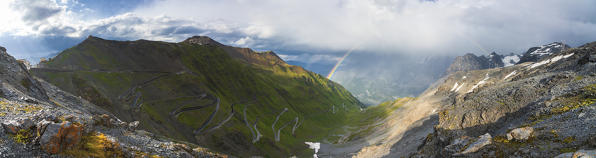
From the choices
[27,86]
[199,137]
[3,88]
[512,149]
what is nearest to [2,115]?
[3,88]

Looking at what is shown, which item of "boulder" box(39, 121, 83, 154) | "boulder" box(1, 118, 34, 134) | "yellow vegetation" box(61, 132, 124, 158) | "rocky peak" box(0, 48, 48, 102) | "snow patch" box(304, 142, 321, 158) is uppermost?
"rocky peak" box(0, 48, 48, 102)

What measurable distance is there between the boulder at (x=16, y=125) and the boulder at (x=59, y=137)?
3392 mm

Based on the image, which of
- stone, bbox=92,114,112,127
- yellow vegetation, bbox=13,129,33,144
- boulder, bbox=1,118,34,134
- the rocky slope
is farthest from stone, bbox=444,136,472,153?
stone, bbox=92,114,112,127

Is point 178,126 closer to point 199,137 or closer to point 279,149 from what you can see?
point 199,137

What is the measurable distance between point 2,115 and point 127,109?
8072cm

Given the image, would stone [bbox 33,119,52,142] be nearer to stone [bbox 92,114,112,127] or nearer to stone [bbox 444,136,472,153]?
stone [bbox 92,114,112,127]

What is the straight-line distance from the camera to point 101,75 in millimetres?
148500

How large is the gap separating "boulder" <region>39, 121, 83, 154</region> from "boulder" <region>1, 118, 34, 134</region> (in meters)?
3.39

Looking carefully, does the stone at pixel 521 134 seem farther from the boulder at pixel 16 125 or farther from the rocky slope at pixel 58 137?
the boulder at pixel 16 125

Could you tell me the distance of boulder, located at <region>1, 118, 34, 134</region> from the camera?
28.7m

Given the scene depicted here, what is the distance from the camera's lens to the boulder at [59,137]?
28161 mm

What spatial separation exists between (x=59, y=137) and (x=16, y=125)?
5.01 meters

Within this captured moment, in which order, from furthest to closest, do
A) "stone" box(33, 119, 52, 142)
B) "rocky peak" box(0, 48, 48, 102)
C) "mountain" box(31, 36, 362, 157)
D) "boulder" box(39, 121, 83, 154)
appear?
"mountain" box(31, 36, 362, 157), "rocky peak" box(0, 48, 48, 102), "stone" box(33, 119, 52, 142), "boulder" box(39, 121, 83, 154)

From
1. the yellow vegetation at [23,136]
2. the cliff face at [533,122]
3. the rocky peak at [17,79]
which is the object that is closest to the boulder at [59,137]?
the yellow vegetation at [23,136]
